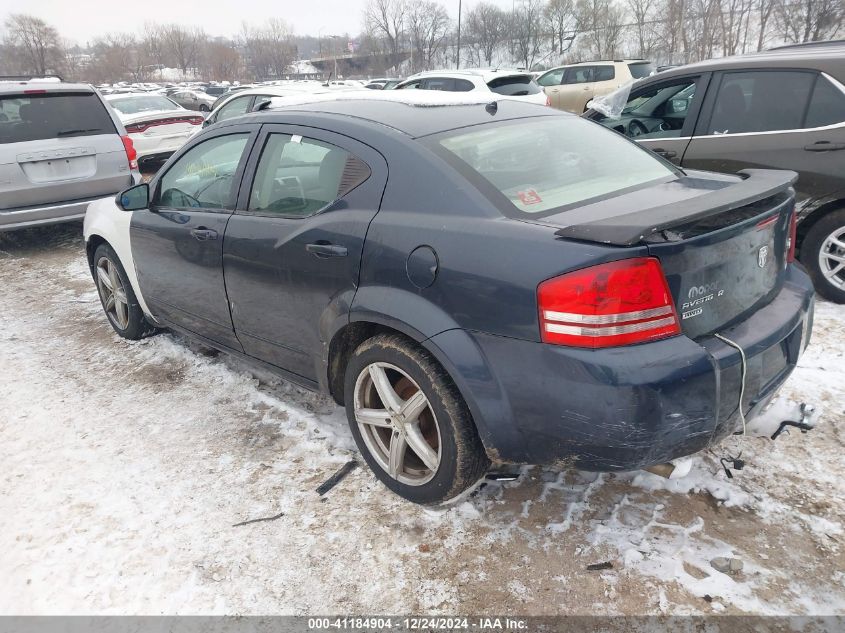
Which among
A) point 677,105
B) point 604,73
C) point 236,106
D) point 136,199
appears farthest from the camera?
point 604,73

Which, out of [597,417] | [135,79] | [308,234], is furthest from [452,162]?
[135,79]

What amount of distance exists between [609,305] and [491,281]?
397 mm

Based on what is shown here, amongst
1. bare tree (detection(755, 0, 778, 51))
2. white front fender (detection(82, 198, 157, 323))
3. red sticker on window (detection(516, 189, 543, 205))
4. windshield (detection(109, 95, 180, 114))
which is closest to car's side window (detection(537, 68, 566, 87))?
windshield (detection(109, 95, 180, 114))

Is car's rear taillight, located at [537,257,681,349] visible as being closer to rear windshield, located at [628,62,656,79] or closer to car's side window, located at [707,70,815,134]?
car's side window, located at [707,70,815,134]

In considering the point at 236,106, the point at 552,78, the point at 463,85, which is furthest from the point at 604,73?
the point at 236,106

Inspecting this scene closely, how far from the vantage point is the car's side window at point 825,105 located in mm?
4094

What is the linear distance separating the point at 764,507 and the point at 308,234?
224cm

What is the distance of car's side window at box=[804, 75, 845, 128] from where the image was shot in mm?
4094

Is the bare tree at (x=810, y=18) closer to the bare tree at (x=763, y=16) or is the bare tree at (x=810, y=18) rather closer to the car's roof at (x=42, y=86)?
the bare tree at (x=763, y=16)

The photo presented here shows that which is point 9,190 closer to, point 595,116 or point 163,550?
point 163,550

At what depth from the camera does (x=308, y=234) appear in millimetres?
2709

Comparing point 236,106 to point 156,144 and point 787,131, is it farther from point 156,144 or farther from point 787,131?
point 787,131

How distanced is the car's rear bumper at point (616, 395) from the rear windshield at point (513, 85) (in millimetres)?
10534

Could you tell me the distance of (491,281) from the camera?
207cm
